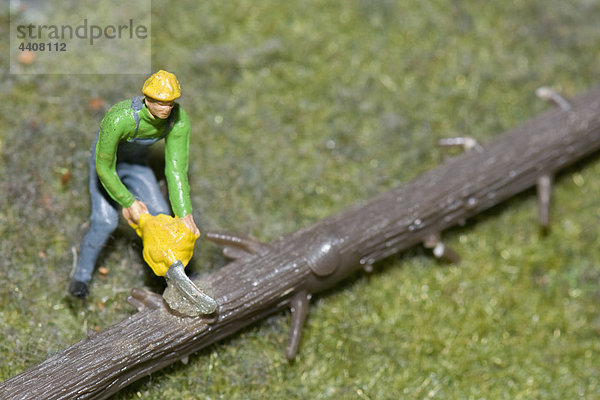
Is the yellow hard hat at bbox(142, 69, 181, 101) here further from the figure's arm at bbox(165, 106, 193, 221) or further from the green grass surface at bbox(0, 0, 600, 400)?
the green grass surface at bbox(0, 0, 600, 400)

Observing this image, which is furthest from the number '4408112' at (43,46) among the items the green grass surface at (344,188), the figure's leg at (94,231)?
the figure's leg at (94,231)

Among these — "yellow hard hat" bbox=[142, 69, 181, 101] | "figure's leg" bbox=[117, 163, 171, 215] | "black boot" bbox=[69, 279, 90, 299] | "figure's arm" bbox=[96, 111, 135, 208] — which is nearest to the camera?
"yellow hard hat" bbox=[142, 69, 181, 101]

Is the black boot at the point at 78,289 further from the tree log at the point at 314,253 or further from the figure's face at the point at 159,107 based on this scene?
the figure's face at the point at 159,107

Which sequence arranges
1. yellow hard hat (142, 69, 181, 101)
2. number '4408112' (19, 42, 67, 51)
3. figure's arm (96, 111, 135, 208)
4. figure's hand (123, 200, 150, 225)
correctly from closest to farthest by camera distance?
yellow hard hat (142, 69, 181, 101), figure's arm (96, 111, 135, 208), figure's hand (123, 200, 150, 225), number '4408112' (19, 42, 67, 51)

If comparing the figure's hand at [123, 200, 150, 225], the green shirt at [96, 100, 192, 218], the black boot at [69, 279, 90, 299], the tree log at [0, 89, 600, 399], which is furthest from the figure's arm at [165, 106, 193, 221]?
the black boot at [69, 279, 90, 299]

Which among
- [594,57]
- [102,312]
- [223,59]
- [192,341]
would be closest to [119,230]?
[102,312]

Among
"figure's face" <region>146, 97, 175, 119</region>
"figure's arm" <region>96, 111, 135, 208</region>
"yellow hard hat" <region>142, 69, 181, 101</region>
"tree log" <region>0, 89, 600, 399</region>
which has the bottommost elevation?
"tree log" <region>0, 89, 600, 399</region>

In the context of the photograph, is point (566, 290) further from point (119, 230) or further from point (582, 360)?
point (119, 230)

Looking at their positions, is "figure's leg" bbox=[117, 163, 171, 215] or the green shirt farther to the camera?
"figure's leg" bbox=[117, 163, 171, 215]
